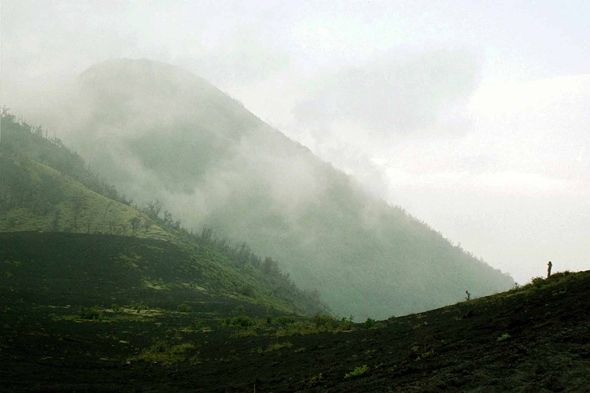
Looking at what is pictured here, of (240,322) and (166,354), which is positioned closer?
(166,354)

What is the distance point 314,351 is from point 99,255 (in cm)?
8321

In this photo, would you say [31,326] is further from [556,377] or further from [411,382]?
[556,377]

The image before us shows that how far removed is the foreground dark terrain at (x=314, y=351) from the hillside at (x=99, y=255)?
22807mm

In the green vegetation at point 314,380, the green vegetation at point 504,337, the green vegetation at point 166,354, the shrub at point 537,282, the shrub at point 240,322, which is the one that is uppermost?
the shrub at point 537,282

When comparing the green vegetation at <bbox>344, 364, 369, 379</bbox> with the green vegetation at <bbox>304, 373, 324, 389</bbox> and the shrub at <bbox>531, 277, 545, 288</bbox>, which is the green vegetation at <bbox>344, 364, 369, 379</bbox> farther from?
the shrub at <bbox>531, 277, 545, 288</bbox>

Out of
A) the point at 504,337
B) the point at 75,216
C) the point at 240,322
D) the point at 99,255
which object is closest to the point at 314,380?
the point at 504,337

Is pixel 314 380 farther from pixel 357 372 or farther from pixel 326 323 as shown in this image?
pixel 326 323

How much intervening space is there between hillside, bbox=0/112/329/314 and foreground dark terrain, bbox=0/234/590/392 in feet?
74.8

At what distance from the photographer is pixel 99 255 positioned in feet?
304

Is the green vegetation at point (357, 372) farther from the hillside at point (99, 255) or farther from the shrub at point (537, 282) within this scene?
the hillside at point (99, 255)

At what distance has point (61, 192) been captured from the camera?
463 ft

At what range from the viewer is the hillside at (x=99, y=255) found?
74.6m

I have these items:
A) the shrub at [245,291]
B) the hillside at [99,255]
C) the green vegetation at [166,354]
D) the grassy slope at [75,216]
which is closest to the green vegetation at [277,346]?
the green vegetation at [166,354]

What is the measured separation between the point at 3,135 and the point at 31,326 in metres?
206
